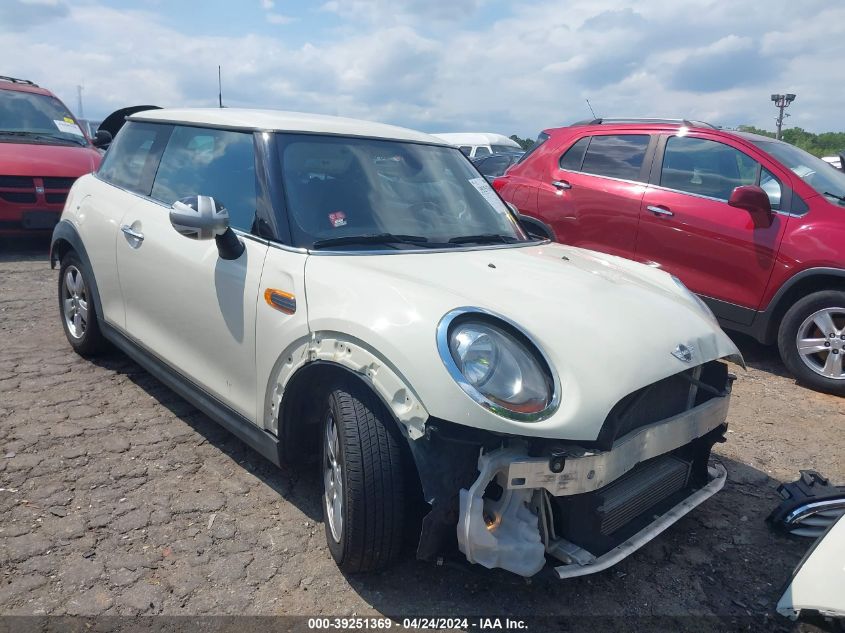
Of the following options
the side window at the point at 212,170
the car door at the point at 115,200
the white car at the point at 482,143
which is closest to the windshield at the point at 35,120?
the car door at the point at 115,200

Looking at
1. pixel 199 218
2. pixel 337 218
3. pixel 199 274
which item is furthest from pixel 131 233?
pixel 337 218

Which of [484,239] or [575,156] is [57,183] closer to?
[575,156]

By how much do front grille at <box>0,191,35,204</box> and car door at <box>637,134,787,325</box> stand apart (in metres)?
6.88

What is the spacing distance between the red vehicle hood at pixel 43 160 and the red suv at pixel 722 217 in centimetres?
560

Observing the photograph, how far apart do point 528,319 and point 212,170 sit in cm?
193

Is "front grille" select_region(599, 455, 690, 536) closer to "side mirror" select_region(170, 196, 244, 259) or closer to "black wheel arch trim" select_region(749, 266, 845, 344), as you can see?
"side mirror" select_region(170, 196, 244, 259)

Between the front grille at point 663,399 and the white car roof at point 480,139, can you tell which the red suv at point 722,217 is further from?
the white car roof at point 480,139

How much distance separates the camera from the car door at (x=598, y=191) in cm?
583

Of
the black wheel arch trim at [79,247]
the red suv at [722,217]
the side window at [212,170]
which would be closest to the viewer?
the side window at [212,170]

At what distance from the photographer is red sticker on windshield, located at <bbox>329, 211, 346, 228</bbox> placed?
298 cm

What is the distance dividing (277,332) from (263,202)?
26.1 inches

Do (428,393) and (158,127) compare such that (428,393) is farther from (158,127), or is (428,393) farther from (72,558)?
(158,127)

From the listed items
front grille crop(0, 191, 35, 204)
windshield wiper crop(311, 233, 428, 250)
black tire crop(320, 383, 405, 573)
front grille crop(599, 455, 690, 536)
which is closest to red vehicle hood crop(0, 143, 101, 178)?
front grille crop(0, 191, 35, 204)

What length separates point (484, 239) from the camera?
3.42 metres
